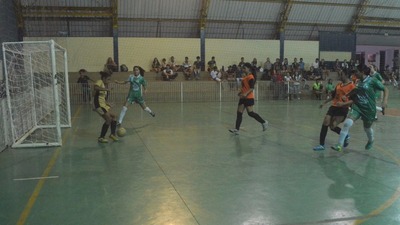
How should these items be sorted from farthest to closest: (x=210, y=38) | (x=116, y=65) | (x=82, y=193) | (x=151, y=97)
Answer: (x=210, y=38) → (x=116, y=65) → (x=151, y=97) → (x=82, y=193)

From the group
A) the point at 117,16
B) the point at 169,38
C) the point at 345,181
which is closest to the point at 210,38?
the point at 169,38

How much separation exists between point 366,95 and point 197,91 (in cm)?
1677

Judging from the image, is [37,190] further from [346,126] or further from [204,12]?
[204,12]

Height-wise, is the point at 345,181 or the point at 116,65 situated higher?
the point at 116,65

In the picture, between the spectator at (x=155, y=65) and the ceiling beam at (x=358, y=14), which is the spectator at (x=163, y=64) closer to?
the spectator at (x=155, y=65)

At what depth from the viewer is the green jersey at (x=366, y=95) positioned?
7609 millimetres

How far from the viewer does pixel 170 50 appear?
90.8 ft

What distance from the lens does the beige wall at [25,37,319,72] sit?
26250mm

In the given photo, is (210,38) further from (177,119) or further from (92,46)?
(177,119)

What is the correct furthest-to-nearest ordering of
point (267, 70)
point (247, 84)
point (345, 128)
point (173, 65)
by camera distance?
point (267, 70)
point (173, 65)
point (247, 84)
point (345, 128)

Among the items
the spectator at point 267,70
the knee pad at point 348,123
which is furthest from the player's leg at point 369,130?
the spectator at point 267,70

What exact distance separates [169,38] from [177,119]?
579 inches

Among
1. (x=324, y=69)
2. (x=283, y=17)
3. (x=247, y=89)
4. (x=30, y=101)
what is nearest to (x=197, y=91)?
(x=283, y=17)

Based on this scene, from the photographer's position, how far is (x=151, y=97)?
76.1ft
